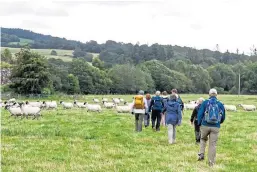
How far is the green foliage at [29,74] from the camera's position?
7425 cm

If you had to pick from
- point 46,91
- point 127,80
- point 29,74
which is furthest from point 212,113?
point 127,80

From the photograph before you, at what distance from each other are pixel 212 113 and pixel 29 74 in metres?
65.0

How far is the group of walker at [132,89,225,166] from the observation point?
13.2 m

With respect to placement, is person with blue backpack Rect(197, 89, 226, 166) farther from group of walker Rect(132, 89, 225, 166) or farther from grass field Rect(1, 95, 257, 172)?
grass field Rect(1, 95, 257, 172)

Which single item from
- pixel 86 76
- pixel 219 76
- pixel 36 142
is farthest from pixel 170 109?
pixel 219 76

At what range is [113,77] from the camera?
122 meters

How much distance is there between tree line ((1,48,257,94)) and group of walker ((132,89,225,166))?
54.5m

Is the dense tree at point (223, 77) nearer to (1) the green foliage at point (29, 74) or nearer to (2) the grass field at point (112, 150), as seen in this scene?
(1) the green foliage at point (29, 74)

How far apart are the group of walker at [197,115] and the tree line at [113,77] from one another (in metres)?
54.5

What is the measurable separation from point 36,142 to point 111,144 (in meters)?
3.33

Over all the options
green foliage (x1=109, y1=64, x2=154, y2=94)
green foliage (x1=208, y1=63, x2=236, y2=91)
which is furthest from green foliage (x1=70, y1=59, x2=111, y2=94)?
green foliage (x1=208, y1=63, x2=236, y2=91)

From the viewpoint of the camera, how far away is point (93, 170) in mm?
11859

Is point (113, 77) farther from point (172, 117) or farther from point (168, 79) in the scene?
point (172, 117)

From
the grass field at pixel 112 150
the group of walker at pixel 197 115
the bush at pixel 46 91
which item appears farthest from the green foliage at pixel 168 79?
the grass field at pixel 112 150
